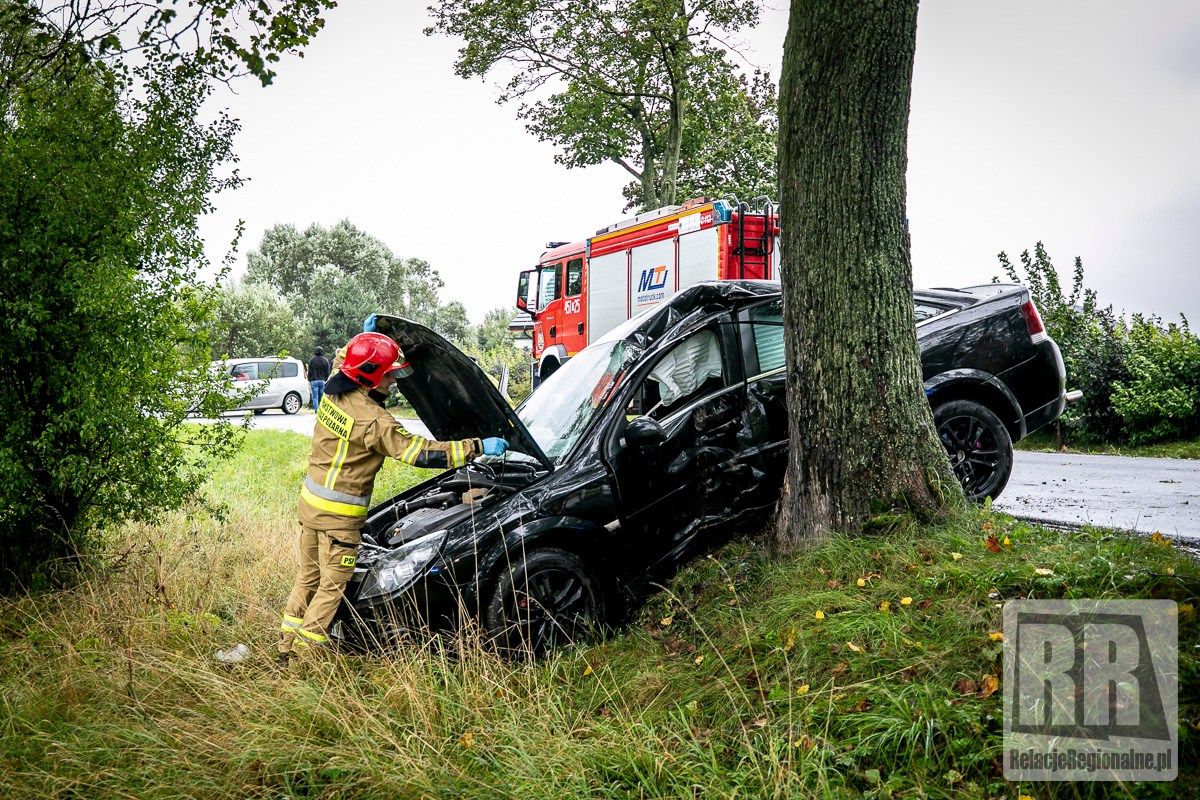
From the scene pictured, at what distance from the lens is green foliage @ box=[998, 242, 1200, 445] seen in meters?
11.8

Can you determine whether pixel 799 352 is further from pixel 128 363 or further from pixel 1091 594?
pixel 128 363

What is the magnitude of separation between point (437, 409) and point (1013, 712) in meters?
3.29

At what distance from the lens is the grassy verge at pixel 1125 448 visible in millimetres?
10846

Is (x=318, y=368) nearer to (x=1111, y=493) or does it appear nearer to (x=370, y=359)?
(x=370, y=359)

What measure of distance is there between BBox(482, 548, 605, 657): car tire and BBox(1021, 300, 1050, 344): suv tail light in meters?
3.64

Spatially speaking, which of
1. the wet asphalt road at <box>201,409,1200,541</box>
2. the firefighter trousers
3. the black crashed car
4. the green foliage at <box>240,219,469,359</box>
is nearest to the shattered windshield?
the black crashed car

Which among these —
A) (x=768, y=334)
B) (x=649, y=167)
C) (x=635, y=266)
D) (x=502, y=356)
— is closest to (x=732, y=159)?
(x=649, y=167)

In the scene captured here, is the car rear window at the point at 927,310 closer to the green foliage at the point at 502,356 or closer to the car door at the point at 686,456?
the car door at the point at 686,456

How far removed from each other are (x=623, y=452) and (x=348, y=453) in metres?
1.50

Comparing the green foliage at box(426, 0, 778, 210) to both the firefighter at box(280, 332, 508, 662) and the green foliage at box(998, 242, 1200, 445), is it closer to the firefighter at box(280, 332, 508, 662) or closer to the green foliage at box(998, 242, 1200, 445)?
the green foliage at box(998, 242, 1200, 445)

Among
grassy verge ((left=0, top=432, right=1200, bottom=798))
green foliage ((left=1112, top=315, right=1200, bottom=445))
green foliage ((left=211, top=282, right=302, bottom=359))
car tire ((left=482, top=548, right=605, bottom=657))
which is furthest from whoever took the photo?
green foliage ((left=211, top=282, right=302, bottom=359))

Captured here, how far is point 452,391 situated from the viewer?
15.6 feet

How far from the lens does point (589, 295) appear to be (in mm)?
15859

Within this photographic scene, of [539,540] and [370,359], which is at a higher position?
[370,359]
